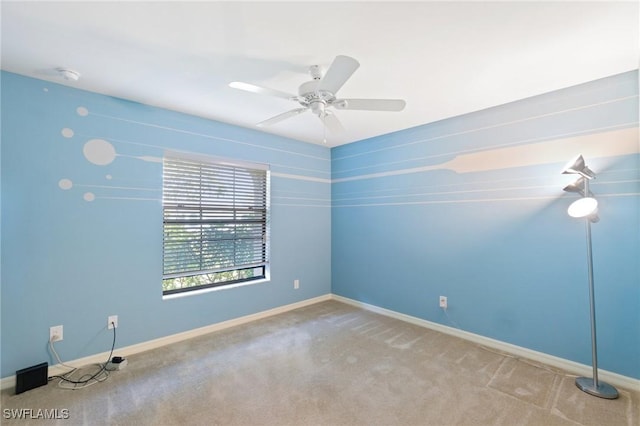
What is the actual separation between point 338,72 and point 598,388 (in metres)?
2.89

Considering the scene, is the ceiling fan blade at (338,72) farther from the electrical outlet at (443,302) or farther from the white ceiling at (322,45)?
the electrical outlet at (443,302)

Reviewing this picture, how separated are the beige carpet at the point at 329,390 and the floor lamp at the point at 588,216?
7cm

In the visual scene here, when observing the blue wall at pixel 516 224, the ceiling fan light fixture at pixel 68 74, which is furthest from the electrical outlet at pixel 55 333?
the blue wall at pixel 516 224

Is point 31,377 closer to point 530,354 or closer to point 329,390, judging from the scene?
point 329,390

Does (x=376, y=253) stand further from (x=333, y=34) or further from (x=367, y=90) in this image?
(x=333, y=34)

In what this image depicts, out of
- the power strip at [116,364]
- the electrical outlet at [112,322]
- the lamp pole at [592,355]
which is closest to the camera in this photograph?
the lamp pole at [592,355]

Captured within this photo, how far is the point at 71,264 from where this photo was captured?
7.93 feet

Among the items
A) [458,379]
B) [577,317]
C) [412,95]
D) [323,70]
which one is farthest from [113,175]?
[577,317]

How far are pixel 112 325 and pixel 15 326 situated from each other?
62cm

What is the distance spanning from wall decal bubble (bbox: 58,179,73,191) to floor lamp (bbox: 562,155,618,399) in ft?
12.9

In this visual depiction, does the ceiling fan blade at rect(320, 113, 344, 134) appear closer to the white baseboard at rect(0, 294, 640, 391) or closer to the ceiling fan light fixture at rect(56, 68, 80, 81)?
the ceiling fan light fixture at rect(56, 68, 80, 81)

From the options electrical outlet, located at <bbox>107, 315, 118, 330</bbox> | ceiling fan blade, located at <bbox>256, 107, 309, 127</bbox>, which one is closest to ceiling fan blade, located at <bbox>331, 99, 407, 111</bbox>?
ceiling fan blade, located at <bbox>256, 107, 309, 127</bbox>

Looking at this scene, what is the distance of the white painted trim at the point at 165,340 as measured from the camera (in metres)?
2.31

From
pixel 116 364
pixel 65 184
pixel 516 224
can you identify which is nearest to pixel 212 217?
pixel 65 184
